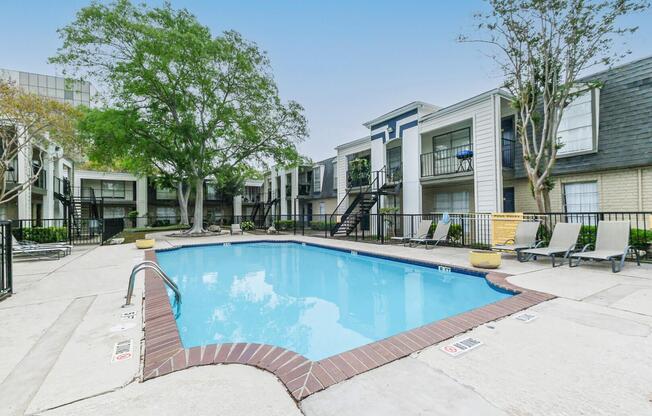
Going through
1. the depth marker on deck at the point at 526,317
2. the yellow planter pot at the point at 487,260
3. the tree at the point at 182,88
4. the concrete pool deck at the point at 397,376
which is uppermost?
the tree at the point at 182,88

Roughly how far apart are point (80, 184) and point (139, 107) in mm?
16755

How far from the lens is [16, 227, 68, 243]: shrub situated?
12.0 metres

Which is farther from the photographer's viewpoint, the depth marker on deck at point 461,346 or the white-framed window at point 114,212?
the white-framed window at point 114,212

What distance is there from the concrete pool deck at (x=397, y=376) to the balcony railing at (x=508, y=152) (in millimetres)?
9263

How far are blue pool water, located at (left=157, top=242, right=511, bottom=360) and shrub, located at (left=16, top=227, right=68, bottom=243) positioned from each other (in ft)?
24.2

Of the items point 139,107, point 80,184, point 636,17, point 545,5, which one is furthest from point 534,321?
point 80,184

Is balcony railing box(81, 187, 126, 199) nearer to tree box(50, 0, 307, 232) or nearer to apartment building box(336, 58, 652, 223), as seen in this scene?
tree box(50, 0, 307, 232)

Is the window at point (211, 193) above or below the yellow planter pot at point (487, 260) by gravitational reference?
above

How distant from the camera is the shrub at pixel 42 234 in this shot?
11992 mm

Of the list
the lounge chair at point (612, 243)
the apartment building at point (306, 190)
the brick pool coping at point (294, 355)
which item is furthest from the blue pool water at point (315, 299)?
the apartment building at point (306, 190)

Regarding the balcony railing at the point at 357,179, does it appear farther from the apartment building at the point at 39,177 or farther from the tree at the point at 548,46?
the apartment building at the point at 39,177

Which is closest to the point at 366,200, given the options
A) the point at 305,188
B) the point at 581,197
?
the point at 581,197

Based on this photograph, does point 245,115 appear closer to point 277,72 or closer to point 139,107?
point 277,72

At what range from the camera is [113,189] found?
90.2 feet
